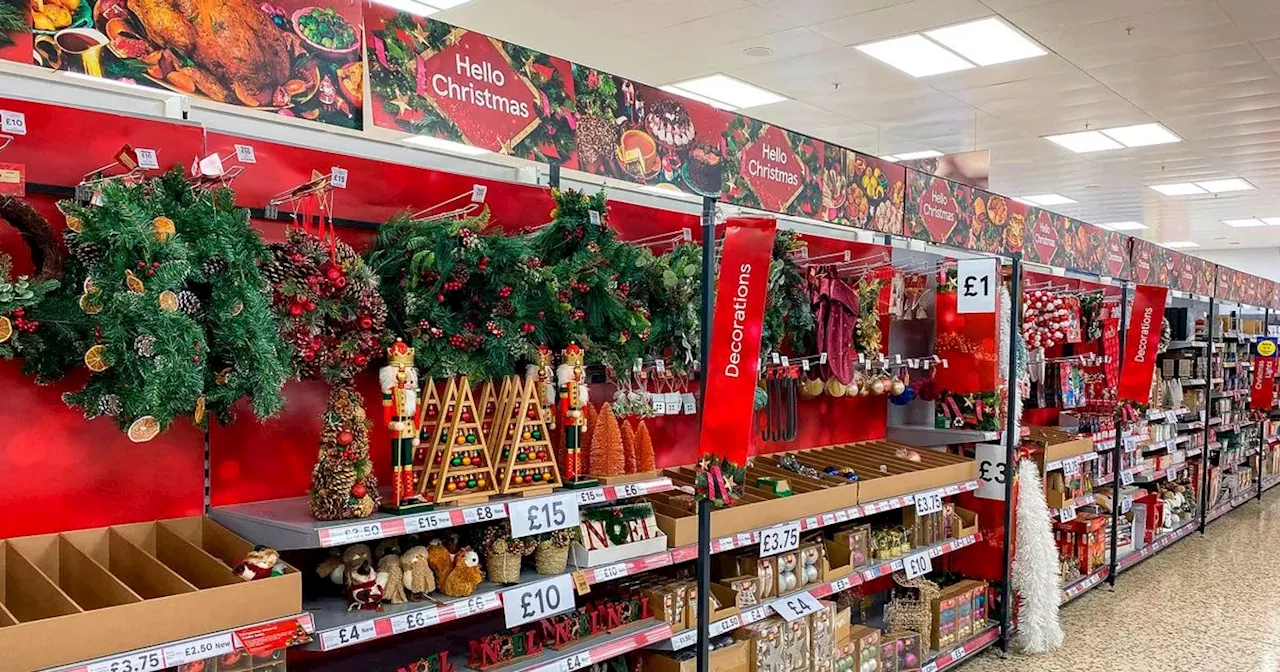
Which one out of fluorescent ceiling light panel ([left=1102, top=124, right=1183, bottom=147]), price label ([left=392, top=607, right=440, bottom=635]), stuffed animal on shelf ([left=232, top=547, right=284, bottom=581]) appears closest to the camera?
stuffed animal on shelf ([left=232, top=547, right=284, bottom=581])

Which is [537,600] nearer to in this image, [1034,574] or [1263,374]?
[1034,574]

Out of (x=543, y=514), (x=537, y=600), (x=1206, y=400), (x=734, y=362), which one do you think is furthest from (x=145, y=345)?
(x=1206, y=400)

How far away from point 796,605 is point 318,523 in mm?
2095

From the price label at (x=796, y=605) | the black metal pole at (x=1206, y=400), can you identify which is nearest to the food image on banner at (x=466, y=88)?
the price label at (x=796, y=605)

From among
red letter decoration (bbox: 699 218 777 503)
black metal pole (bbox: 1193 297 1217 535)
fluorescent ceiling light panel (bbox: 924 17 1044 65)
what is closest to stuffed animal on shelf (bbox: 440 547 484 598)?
red letter decoration (bbox: 699 218 777 503)

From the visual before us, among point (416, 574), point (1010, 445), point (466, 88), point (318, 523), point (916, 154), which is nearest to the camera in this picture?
point (318, 523)

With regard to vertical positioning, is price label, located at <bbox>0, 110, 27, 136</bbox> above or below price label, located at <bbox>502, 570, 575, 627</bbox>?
above

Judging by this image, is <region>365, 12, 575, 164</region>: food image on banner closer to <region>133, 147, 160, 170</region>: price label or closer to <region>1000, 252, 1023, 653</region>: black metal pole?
<region>133, 147, 160, 170</region>: price label

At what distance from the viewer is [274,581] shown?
2.03 metres

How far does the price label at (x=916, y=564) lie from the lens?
14.0ft

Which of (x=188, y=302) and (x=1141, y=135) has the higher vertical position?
(x=1141, y=135)

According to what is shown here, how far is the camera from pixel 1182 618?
586cm

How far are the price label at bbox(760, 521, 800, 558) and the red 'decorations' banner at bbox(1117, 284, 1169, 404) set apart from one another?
4.09 m

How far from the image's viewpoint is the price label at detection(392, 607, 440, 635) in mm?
2332
